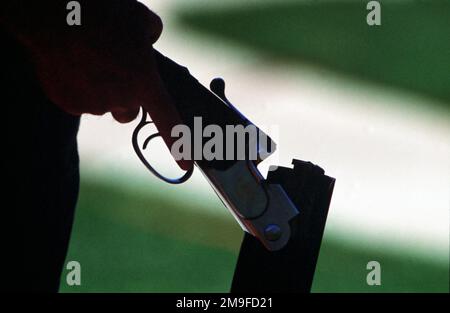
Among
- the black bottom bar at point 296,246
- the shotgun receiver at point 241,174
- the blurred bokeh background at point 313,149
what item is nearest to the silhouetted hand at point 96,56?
the shotgun receiver at point 241,174

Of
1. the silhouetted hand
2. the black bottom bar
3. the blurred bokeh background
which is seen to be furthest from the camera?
the blurred bokeh background

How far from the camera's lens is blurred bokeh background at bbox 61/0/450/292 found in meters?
2.29

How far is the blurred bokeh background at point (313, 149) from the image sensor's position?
2291 millimetres

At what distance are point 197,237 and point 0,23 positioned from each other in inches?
57.2

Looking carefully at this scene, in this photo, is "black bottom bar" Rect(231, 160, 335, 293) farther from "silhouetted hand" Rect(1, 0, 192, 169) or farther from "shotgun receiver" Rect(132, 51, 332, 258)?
"silhouetted hand" Rect(1, 0, 192, 169)

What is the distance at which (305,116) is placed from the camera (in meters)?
2.71

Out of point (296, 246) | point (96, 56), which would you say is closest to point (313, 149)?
point (296, 246)

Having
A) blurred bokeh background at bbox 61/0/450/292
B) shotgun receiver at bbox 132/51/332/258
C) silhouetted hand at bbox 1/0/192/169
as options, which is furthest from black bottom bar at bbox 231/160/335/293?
blurred bokeh background at bbox 61/0/450/292

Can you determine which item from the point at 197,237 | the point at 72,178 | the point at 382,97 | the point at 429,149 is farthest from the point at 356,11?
the point at 72,178

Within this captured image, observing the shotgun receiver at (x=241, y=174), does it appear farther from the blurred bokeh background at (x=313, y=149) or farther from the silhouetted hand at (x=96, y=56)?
the blurred bokeh background at (x=313, y=149)

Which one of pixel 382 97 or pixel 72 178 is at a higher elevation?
pixel 382 97

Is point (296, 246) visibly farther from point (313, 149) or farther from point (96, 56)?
point (313, 149)

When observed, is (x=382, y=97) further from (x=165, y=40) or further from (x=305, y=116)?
(x=165, y=40)

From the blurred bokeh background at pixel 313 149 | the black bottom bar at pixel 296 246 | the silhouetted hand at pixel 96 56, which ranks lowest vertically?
the black bottom bar at pixel 296 246
